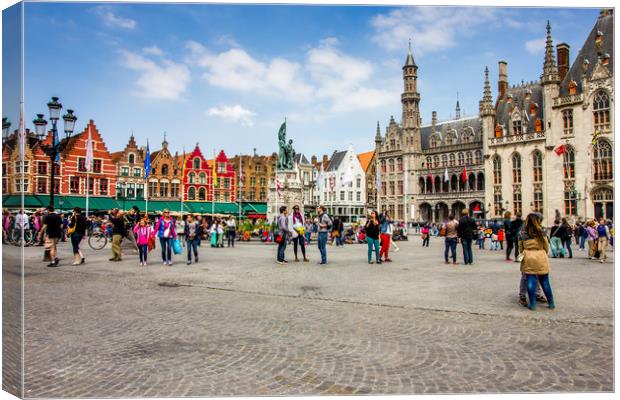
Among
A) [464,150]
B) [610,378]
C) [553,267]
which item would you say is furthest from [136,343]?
[464,150]

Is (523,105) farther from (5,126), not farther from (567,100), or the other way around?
(5,126)

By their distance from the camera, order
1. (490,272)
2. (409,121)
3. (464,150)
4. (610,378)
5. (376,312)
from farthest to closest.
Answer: (409,121) → (464,150) → (490,272) → (376,312) → (610,378)

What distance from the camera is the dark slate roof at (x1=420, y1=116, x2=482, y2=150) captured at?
6028cm

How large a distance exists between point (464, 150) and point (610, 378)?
58194 millimetres

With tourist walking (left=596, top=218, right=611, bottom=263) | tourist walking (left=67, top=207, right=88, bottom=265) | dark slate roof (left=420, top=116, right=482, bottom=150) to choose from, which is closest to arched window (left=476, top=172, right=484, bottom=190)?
dark slate roof (left=420, top=116, right=482, bottom=150)

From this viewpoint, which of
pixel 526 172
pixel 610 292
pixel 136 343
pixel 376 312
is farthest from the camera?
pixel 526 172

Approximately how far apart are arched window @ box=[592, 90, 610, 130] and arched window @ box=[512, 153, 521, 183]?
9.01m

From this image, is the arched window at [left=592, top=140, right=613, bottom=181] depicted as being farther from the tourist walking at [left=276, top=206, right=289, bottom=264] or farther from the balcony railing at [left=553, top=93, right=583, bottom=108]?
the tourist walking at [left=276, top=206, right=289, bottom=264]

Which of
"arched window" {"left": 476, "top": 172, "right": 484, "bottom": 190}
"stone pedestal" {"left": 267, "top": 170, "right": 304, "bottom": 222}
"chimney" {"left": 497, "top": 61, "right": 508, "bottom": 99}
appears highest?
"chimney" {"left": 497, "top": 61, "right": 508, "bottom": 99}

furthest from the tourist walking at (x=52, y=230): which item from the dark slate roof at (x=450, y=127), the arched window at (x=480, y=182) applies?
the dark slate roof at (x=450, y=127)

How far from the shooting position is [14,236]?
4.78 m

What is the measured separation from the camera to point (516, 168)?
53.3m

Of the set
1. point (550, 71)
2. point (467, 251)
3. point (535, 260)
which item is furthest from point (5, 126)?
point (550, 71)

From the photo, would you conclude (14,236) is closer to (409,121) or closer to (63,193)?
(63,193)
